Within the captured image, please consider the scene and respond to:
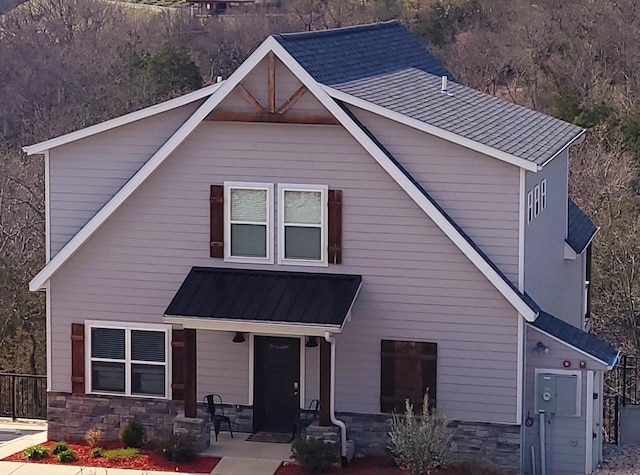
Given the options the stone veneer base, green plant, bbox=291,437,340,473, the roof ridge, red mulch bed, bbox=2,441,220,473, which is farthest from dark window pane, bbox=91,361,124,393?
the roof ridge

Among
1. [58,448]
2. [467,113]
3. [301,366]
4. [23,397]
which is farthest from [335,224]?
[23,397]

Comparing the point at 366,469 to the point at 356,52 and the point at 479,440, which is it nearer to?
the point at 479,440

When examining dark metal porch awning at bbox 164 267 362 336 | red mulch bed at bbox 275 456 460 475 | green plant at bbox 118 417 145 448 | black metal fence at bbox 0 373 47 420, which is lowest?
black metal fence at bbox 0 373 47 420

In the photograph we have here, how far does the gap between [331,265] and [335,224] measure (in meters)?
0.66

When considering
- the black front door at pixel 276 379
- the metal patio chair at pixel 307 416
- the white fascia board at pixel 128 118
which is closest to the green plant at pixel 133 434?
the black front door at pixel 276 379

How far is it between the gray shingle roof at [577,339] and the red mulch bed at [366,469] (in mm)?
2704

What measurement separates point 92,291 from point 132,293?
0.68 m

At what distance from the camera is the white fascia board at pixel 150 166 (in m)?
19.8

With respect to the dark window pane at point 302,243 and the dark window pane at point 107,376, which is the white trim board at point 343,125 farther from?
the dark window pane at point 107,376

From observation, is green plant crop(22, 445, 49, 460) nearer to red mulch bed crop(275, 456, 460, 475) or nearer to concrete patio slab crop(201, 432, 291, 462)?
concrete patio slab crop(201, 432, 291, 462)

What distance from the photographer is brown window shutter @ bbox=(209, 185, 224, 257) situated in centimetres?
2039

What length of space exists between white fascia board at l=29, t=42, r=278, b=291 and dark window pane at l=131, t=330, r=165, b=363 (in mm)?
1678

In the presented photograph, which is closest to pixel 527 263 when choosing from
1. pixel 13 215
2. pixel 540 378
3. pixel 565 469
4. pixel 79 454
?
pixel 540 378

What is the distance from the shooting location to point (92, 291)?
21.0 meters
